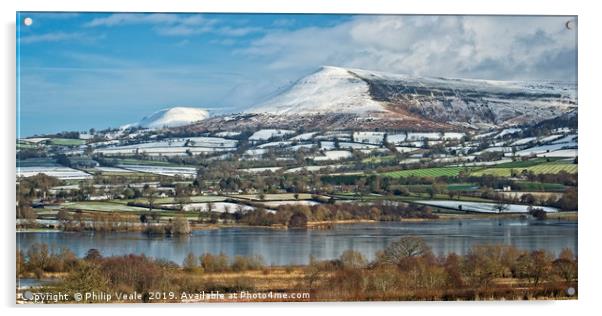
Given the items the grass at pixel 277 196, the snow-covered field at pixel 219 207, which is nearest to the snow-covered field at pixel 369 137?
the grass at pixel 277 196

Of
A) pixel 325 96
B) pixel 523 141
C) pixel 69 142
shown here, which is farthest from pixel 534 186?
pixel 69 142

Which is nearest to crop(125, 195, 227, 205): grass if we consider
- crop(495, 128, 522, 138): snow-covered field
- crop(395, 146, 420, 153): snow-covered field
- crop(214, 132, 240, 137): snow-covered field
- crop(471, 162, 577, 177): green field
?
crop(214, 132, 240, 137): snow-covered field

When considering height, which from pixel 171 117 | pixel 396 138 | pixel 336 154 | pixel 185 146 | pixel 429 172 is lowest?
pixel 429 172

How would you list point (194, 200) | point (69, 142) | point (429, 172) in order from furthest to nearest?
1. point (429, 172)
2. point (194, 200)
3. point (69, 142)

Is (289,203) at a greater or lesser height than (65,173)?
lesser

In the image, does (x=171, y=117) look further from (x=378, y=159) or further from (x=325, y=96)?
(x=378, y=159)

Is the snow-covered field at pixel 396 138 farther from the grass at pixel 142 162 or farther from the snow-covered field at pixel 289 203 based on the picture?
the grass at pixel 142 162

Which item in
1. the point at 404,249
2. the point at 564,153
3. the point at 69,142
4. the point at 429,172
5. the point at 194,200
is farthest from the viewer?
the point at 429,172
